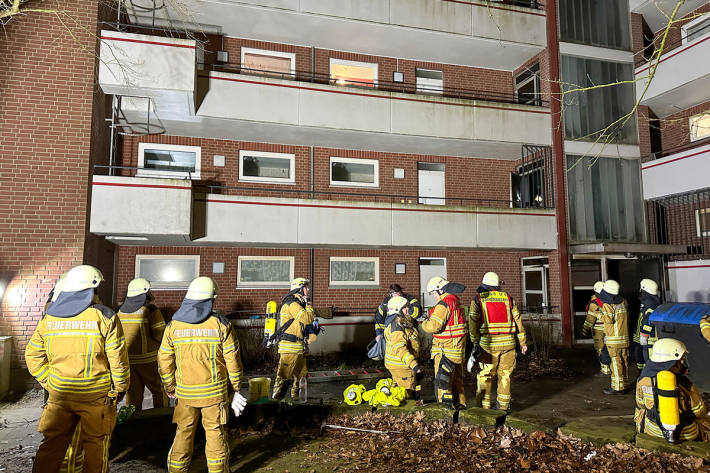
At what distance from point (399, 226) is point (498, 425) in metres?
7.31

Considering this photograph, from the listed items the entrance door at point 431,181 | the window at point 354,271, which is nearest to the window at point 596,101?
the entrance door at point 431,181

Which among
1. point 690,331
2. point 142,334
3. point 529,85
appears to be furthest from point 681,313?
point 529,85

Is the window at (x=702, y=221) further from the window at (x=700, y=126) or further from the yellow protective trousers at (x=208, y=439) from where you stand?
the yellow protective trousers at (x=208, y=439)

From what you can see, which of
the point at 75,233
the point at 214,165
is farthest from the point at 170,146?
the point at 75,233

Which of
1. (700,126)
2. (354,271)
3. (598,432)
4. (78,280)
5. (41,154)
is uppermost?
(700,126)

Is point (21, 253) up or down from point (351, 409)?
up

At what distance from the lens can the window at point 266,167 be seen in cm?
1298

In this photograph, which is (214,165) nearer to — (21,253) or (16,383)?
(21,253)

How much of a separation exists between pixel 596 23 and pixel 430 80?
5.64 metres

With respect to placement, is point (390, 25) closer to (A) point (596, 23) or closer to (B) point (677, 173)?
(A) point (596, 23)

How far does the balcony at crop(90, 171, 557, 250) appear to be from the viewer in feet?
32.6

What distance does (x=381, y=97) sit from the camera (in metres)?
12.4

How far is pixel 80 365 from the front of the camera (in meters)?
4.09

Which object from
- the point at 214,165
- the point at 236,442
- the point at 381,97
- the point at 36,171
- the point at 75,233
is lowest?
the point at 236,442
